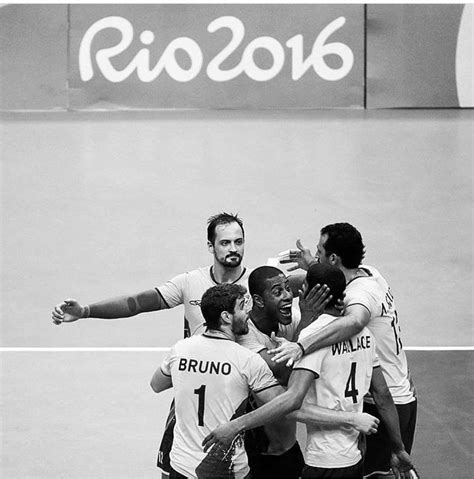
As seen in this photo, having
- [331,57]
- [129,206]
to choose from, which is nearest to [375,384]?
[129,206]

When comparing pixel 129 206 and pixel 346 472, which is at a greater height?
pixel 129 206

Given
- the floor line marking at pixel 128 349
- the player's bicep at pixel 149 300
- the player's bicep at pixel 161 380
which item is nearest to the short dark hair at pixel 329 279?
the player's bicep at pixel 161 380

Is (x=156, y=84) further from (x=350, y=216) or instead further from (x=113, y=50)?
(x=350, y=216)

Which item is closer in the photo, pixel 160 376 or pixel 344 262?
pixel 160 376

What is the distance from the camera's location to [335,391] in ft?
20.9

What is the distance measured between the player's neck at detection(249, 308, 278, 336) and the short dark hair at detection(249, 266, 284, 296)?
0.14m

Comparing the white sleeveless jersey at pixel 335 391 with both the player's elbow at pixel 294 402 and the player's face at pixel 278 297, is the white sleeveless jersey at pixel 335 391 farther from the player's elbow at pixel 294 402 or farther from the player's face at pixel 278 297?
the player's face at pixel 278 297

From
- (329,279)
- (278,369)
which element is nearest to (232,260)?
(278,369)

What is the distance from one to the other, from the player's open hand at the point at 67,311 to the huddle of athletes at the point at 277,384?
110 cm

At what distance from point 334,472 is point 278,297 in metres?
1.17

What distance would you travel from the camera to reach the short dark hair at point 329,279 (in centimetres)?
643

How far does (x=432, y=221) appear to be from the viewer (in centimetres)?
1456

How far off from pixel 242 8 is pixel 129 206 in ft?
17.8

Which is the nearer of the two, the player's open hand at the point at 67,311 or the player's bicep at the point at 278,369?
the player's bicep at the point at 278,369
